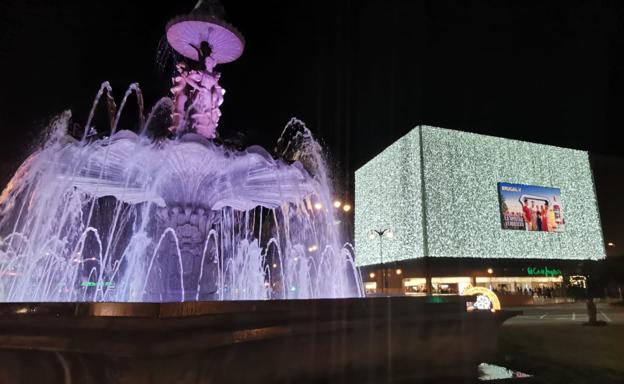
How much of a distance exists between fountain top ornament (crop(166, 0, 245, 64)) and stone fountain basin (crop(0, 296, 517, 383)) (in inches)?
293

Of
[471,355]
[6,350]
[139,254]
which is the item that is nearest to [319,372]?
[471,355]

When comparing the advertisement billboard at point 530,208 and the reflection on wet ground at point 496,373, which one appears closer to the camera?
the reflection on wet ground at point 496,373

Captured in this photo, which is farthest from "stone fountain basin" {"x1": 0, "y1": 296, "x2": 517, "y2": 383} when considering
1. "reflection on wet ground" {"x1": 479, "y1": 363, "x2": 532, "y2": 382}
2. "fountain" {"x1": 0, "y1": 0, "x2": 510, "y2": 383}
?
"reflection on wet ground" {"x1": 479, "y1": 363, "x2": 532, "y2": 382}

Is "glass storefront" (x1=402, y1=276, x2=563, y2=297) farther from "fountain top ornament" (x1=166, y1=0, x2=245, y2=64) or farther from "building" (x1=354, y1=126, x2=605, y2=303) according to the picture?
"fountain top ornament" (x1=166, y1=0, x2=245, y2=64)

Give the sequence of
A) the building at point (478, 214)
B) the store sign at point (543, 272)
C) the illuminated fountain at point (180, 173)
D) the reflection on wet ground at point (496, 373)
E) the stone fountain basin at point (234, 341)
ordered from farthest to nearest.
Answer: the store sign at point (543, 272)
the building at point (478, 214)
the illuminated fountain at point (180, 173)
the reflection on wet ground at point (496, 373)
the stone fountain basin at point (234, 341)

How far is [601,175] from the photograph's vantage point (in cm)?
4616

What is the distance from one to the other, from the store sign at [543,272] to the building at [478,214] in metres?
0.11

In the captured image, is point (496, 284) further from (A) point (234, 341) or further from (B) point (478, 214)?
(A) point (234, 341)

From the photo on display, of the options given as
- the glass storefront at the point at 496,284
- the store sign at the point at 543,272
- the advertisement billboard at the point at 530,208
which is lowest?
the glass storefront at the point at 496,284

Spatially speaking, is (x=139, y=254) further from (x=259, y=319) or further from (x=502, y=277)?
(x=502, y=277)

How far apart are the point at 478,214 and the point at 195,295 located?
33.1 metres

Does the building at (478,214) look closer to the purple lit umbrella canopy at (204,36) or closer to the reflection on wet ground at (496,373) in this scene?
the purple lit umbrella canopy at (204,36)

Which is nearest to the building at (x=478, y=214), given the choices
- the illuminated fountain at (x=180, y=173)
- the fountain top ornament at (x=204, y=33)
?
the illuminated fountain at (x=180, y=173)

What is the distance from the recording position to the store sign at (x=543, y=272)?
38.2 metres
